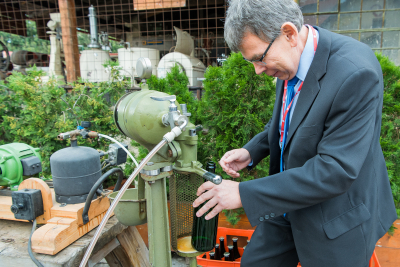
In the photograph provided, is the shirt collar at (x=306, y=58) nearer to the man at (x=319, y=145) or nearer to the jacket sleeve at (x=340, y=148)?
Answer: the man at (x=319, y=145)

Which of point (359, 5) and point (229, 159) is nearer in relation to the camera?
point (229, 159)

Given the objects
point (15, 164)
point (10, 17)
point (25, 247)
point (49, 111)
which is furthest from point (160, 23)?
point (25, 247)

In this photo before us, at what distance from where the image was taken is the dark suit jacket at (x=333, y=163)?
87 cm

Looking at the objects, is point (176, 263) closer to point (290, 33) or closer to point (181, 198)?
point (181, 198)

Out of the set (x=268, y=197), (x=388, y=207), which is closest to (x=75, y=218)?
(x=268, y=197)

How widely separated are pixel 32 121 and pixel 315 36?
9.12 feet

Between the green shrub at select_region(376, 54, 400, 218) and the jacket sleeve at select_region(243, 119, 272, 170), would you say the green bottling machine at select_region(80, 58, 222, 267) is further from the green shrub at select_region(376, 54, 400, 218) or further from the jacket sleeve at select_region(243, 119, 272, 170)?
the green shrub at select_region(376, 54, 400, 218)

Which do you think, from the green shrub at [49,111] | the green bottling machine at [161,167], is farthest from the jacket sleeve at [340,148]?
the green shrub at [49,111]

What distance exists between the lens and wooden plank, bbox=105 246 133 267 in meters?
1.60

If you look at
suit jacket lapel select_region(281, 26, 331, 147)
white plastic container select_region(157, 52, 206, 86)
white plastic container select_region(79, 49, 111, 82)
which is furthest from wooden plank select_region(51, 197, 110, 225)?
Result: white plastic container select_region(79, 49, 111, 82)

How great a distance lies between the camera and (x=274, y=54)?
99cm

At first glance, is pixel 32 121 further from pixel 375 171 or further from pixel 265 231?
pixel 375 171

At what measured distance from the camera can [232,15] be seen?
3.18 feet

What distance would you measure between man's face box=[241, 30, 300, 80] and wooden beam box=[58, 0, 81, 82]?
11.5 ft
